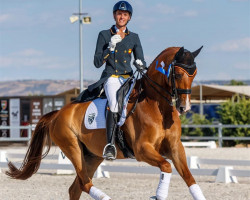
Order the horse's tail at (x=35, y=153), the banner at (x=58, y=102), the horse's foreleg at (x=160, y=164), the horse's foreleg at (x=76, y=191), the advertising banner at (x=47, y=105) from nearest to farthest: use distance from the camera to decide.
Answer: the horse's foreleg at (x=160, y=164)
the horse's foreleg at (x=76, y=191)
the horse's tail at (x=35, y=153)
the banner at (x=58, y=102)
the advertising banner at (x=47, y=105)

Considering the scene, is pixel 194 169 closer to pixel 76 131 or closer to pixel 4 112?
pixel 76 131

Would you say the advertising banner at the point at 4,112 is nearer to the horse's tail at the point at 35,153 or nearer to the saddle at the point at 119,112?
the horse's tail at the point at 35,153

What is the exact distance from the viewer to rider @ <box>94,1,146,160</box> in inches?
294

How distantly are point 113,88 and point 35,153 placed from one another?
202cm

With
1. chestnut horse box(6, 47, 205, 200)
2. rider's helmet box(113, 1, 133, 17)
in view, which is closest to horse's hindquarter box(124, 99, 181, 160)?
chestnut horse box(6, 47, 205, 200)

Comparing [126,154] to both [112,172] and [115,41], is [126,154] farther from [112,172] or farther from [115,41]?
[112,172]

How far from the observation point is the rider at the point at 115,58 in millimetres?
7461

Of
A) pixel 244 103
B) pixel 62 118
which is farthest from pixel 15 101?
pixel 62 118

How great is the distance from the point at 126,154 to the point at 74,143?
0.93 m

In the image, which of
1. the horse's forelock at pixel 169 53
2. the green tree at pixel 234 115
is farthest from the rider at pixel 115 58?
the green tree at pixel 234 115

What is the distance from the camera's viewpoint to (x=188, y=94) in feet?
22.0

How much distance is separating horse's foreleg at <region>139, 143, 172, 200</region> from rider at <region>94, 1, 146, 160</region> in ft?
2.24

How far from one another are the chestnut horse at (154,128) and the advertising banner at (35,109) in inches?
851

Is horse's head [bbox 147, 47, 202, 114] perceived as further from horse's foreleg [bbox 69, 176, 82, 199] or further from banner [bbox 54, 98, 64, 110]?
banner [bbox 54, 98, 64, 110]
